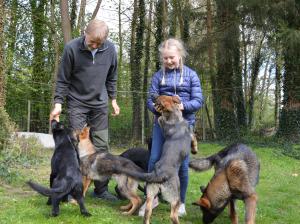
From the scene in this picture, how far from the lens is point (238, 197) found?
493 centimetres

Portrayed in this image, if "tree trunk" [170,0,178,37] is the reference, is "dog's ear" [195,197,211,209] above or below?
below

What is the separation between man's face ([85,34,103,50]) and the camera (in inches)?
220

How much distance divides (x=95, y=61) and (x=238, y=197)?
8.65 feet

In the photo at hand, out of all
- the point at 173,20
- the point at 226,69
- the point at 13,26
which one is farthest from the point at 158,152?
the point at 13,26

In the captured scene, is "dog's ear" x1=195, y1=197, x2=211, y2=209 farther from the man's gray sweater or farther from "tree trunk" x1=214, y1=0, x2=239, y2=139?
"tree trunk" x1=214, y1=0, x2=239, y2=139

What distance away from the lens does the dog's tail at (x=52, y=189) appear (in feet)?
16.4

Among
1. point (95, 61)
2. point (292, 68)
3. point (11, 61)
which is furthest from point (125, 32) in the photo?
point (95, 61)

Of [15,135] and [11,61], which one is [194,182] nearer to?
[15,135]

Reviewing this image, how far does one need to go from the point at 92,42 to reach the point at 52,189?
1950 mm

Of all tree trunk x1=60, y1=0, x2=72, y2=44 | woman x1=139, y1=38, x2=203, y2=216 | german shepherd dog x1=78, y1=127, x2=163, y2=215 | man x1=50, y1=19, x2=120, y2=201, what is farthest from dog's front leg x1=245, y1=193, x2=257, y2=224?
tree trunk x1=60, y1=0, x2=72, y2=44

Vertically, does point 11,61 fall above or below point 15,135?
above

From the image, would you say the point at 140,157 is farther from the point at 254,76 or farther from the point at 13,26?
the point at 254,76

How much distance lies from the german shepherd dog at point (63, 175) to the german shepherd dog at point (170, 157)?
2.09 feet

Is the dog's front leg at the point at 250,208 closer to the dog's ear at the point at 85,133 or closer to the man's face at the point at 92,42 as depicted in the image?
the dog's ear at the point at 85,133
